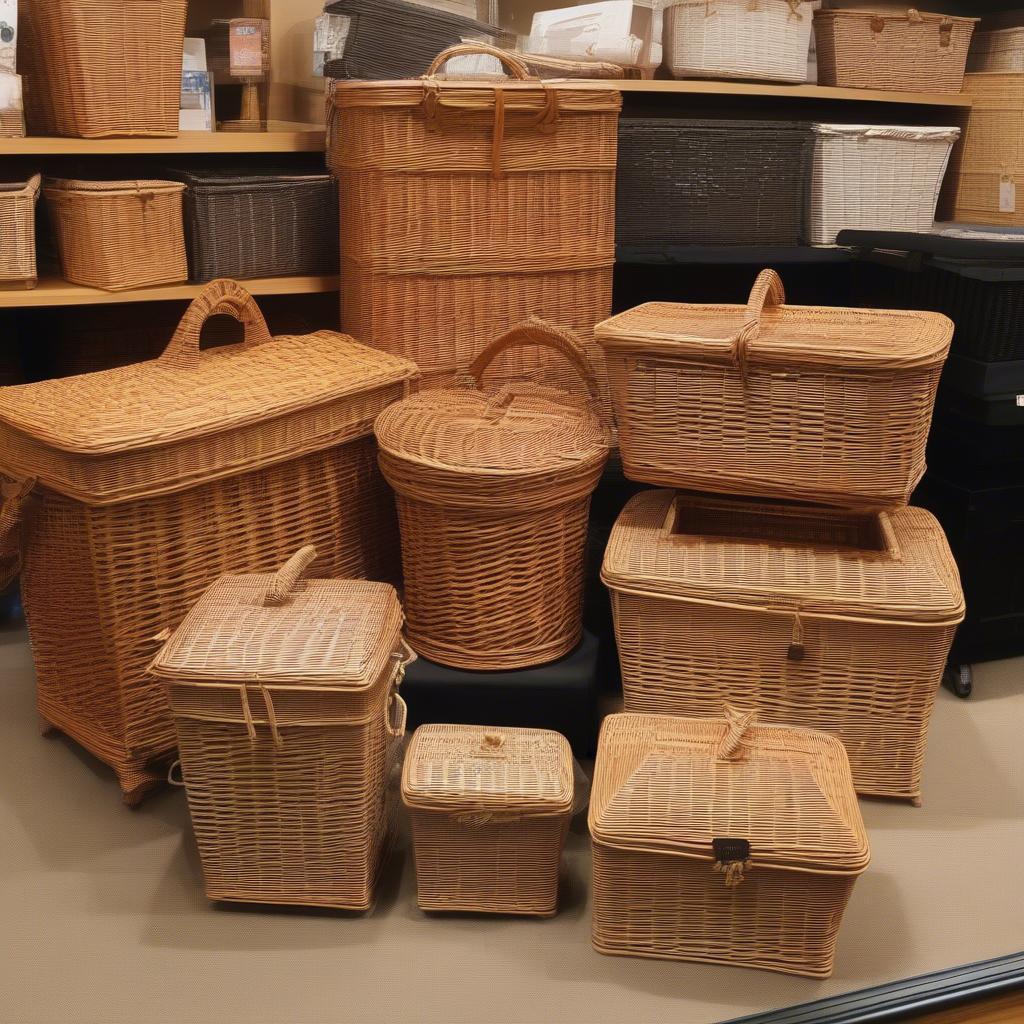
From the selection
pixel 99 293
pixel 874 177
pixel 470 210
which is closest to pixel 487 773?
pixel 470 210

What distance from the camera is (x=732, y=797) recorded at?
65.1 inches

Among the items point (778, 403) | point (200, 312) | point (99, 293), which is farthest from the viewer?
point (99, 293)

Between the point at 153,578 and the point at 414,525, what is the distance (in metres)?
0.45

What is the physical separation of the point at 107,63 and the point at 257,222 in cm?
43

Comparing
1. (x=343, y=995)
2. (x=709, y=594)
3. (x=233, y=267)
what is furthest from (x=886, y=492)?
(x=233, y=267)

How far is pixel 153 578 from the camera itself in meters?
1.99

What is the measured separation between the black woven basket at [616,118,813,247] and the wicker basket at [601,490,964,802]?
932 millimetres

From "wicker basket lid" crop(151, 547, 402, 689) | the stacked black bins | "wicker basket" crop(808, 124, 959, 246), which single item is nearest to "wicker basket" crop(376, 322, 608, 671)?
"wicker basket lid" crop(151, 547, 402, 689)

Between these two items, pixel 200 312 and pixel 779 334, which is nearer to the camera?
pixel 779 334

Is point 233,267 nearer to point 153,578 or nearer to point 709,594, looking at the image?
point 153,578

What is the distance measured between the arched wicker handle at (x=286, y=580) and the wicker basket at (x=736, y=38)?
1621 mm

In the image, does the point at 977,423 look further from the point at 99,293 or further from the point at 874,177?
the point at 99,293

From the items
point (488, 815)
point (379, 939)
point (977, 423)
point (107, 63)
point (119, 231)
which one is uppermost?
point (107, 63)

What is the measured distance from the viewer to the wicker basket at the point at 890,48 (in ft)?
9.74
